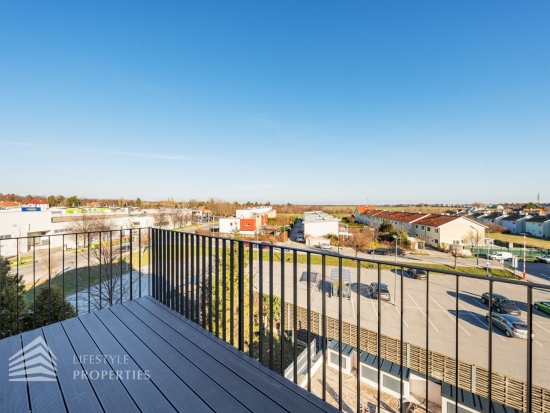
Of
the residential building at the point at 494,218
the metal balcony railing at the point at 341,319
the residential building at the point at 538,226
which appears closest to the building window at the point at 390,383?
the metal balcony railing at the point at 341,319

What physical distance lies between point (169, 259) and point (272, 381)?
5.98ft

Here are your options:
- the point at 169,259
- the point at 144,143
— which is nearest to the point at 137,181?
the point at 144,143

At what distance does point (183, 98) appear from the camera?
444 inches

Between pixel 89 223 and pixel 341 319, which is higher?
pixel 341 319

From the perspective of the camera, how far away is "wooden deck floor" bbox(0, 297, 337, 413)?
1384 millimetres

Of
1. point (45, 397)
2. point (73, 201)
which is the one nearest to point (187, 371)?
point (45, 397)

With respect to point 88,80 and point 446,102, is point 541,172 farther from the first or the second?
point 88,80

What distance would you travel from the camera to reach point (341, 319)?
5.15ft

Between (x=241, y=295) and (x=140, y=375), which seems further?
(x=241, y=295)

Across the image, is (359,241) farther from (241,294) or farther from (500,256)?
(241,294)

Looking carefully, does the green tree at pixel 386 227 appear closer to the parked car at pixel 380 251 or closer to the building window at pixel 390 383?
the parked car at pixel 380 251

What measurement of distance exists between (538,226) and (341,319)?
151 ft

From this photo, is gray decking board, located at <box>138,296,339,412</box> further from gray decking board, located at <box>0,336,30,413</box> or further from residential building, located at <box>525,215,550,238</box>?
residential building, located at <box>525,215,550,238</box>

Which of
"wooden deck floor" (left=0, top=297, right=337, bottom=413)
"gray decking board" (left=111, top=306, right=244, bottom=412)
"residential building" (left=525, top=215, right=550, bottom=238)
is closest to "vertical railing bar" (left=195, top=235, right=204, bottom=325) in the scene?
"wooden deck floor" (left=0, top=297, right=337, bottom=413)
